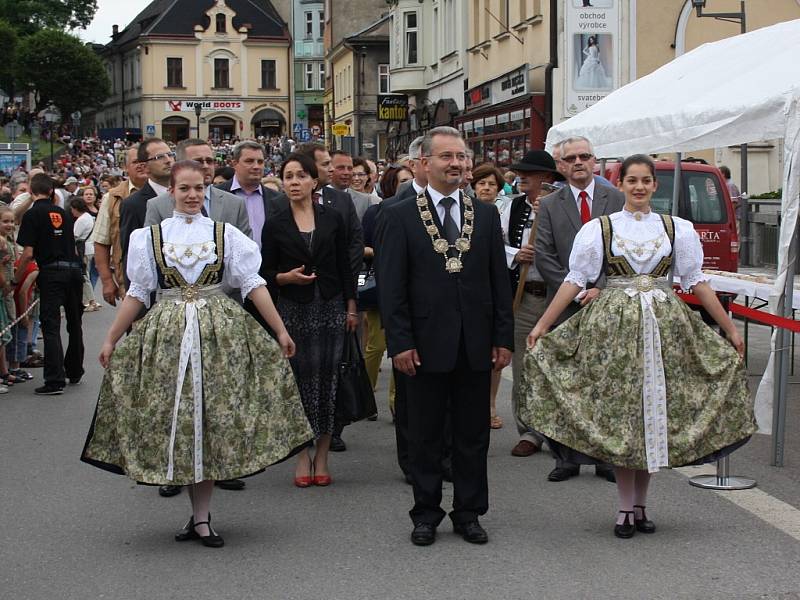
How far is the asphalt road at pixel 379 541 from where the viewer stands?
229 inches

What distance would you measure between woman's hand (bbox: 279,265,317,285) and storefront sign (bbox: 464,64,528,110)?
2425 cm

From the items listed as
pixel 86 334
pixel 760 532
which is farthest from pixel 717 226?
pixel 760 532

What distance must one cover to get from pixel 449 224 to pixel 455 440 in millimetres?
1051

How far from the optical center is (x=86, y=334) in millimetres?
16906

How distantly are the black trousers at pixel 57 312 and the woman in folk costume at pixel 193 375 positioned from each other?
226 inches

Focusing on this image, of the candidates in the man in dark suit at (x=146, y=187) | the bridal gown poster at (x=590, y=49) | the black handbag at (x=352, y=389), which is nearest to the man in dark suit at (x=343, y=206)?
the black handbag at (x=352, y=389)

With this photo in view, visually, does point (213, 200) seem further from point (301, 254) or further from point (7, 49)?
point (7, 49)

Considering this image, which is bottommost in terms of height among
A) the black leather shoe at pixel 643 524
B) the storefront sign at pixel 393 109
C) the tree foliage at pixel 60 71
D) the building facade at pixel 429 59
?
the black leather shoe at pixel 643 524

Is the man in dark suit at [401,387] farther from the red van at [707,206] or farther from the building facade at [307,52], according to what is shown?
the building facade at [307,52]

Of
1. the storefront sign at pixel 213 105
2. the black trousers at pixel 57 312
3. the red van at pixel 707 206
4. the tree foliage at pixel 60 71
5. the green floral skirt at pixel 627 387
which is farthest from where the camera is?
the storefront sign at pixel 213 105

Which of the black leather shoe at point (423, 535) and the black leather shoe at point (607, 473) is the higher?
the black leather shoe at point (423, 535)

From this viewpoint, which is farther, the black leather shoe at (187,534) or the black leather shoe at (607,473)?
the black leather shoe at (607,473)

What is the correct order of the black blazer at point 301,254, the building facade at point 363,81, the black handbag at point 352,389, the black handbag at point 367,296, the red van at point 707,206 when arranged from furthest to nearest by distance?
the building facade at point 363,81 → the red van at point 707,206 → the black handbag at point 367,296 → the black handbag at point 352,389 → the black blazer at point 301,254

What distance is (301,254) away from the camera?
7949 mm
